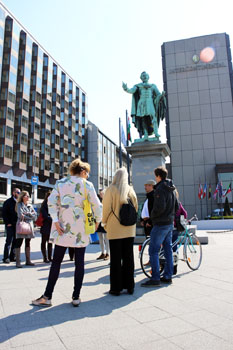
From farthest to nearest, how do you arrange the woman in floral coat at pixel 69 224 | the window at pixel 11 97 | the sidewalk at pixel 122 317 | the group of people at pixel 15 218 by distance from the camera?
the window at pixel 11 97
the group of people at pixel 15 218
the woman in floral coat at pixel 69 224
the sidewalk at pixel 122 317

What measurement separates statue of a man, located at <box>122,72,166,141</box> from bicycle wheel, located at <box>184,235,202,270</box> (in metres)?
7.61

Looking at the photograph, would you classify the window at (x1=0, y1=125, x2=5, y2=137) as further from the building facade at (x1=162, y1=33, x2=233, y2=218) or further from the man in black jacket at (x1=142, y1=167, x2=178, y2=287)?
the man in black jacket at (x1=142, y1=167, x2=178, y2=287)

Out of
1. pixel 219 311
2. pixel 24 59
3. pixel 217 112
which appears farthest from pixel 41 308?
pixel 24 59

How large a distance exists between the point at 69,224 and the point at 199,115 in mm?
39064

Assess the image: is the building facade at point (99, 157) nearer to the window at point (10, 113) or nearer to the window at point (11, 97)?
the window at point (10, 113)

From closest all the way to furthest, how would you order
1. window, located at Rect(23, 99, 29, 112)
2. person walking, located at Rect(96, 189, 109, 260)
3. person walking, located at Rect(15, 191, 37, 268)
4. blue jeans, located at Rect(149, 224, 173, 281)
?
blue jeans, located at Rect(149, 224, 173, 281)
person walking, located at Rect(15, 191, 37, 268)
person walking, located at Rect(96, 189, 109, 260)
window, located at Rect(23, 99, 29, 112)

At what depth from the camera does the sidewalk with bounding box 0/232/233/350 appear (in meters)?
2.54

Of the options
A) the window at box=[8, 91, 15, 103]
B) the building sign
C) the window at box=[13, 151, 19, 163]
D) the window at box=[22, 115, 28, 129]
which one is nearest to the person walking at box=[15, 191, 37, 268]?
the building sign

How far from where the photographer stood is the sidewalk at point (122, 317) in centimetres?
254

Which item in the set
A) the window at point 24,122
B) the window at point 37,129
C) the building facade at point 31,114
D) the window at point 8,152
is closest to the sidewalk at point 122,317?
the building facade at point 31,114

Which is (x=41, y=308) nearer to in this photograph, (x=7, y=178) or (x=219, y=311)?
(x=219, y=311)

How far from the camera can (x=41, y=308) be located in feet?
11.9

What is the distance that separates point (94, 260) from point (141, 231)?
3.77m

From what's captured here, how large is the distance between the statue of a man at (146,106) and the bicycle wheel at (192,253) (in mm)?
7605
